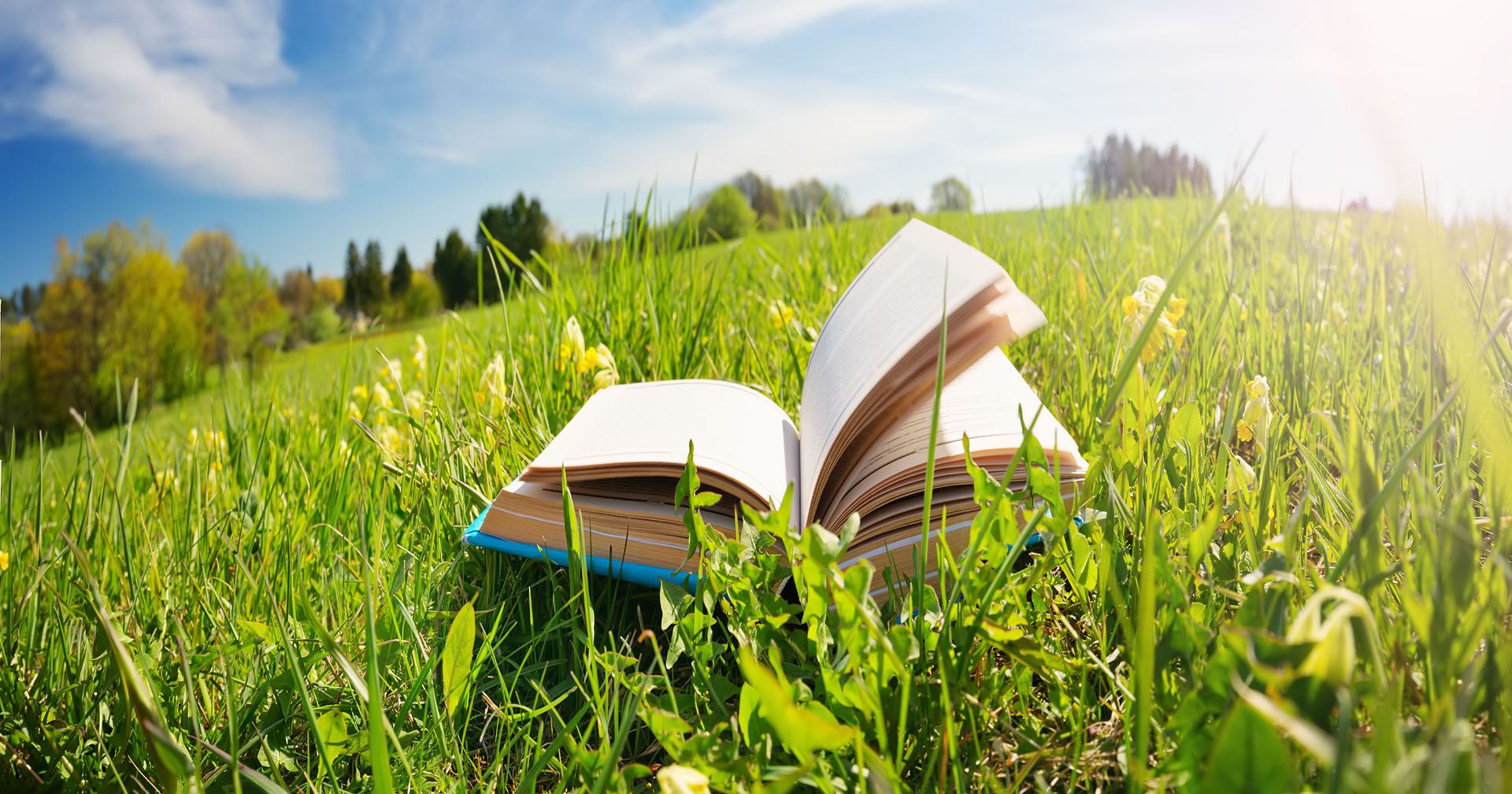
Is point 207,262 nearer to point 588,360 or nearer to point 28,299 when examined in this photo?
point 28,299

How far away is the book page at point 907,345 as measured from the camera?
113 centimetres

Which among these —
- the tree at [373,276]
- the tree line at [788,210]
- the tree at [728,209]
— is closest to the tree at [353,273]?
the tree at [373,276]

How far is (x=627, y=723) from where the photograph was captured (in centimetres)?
63

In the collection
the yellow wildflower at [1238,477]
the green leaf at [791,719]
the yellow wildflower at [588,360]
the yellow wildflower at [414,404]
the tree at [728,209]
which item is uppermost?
the tree at [728,209]

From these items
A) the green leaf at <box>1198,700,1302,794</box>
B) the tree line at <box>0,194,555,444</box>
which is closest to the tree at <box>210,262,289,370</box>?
the tree line at <box>0,194,555,444</box>

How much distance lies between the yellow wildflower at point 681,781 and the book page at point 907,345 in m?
0.55

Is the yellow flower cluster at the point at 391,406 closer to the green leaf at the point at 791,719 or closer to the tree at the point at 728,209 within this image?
the green leaf at the point at 791,719

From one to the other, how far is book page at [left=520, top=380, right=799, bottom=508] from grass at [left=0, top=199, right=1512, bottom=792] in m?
0.20

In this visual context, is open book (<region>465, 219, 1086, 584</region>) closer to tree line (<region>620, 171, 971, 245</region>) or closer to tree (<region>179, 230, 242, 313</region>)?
tree line (<region>620, 171, 971, 245</region>)

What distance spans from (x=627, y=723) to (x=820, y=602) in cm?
25

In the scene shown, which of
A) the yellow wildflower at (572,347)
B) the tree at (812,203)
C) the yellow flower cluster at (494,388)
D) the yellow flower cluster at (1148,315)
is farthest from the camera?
the tree at (812,203)

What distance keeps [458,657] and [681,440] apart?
1.66ft

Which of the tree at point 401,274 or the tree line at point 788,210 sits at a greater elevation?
the tree at point 401,274

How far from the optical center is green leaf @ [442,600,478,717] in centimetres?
91
